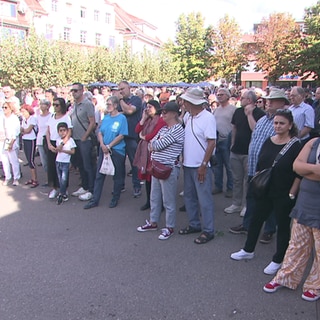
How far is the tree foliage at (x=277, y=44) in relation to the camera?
2866 centimetres

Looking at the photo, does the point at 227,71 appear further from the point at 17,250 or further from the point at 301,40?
the point at 17,250

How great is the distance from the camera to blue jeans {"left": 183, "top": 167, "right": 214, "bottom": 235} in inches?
171

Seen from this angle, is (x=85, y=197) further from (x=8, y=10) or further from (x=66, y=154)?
(x=8, y=10)

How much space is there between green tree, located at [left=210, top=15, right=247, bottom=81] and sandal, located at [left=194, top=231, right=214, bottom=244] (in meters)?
37.3

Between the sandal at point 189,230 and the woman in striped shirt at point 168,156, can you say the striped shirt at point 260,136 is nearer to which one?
the woman in striped shirt at point 168,156

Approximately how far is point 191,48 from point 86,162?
39.4 meters

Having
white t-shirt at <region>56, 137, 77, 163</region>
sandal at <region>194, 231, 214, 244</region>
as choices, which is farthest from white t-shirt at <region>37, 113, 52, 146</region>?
sandal at <region>194, 231, 214, 244</region>

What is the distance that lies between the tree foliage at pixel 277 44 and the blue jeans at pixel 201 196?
2560 cm

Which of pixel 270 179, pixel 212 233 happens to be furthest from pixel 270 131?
pixel 212 233

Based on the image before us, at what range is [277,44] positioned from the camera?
31703 mm

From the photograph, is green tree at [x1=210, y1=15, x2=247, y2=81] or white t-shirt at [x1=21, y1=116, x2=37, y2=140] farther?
green tree at [x1=210, y1=15, x2=247, y2=81]

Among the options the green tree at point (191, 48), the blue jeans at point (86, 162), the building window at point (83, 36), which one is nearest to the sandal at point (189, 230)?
the blue jeans at point (86, 162)

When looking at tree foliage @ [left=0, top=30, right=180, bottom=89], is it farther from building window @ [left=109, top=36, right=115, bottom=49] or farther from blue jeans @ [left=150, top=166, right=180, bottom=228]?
blue jeans @ [left=150, top=166, right=180, bottom=228]

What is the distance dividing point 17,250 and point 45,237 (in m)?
0.45
